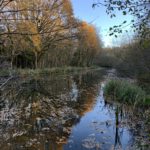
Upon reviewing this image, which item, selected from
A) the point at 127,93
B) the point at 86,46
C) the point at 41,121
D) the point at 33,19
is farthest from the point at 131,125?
the point at 86,46

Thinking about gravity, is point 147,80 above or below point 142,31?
below

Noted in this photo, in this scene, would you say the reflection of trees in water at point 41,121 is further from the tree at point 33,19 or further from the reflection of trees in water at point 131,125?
the tree at point 33,19

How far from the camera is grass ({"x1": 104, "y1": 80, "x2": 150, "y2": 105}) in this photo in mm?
11867

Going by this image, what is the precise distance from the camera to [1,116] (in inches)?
408

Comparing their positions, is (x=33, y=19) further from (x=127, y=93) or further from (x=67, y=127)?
(x=127, y=93)

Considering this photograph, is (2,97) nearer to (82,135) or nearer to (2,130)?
(2,130)

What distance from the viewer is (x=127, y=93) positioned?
1327 cm

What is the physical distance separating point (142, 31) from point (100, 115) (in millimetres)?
8033

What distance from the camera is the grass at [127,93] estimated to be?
38.9 feet

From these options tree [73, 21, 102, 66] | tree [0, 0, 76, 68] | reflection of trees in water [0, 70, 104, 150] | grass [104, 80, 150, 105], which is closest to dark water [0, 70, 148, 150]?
reflection of trees in water [0, 70, 104, 150]

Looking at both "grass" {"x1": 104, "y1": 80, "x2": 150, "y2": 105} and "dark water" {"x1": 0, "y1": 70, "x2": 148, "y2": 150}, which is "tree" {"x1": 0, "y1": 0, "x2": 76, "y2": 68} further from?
"grass" {"x1": 104, "y1": 80, "x2": 150, "y2": 105}

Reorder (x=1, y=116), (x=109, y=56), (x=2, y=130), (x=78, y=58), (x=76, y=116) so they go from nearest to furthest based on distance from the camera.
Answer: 1. (x=2, y=130)
2. (x=1, y=116)
3. (x=76, y=116)
4. (x=78, y=58)
5. (x=109, y=56)

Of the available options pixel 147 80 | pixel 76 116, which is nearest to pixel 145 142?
pixel 76 116

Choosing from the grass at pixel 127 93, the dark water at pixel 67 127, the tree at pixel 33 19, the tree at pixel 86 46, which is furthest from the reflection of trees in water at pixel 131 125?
the tree at pixel 86 46
